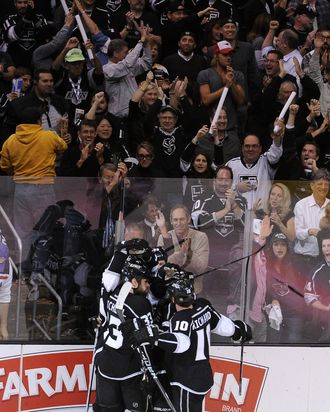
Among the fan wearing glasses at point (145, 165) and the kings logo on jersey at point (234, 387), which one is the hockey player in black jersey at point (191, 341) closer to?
the kings logo on jersey at point (234, 387)

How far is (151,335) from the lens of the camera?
11.6 meters

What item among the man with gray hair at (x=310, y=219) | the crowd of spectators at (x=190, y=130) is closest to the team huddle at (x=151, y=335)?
the crowd of spectators at (x=190, y=130)

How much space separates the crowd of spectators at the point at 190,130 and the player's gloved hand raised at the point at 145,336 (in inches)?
45.9

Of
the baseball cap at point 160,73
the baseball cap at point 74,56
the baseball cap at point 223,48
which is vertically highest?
the baseball cap at point 223,48

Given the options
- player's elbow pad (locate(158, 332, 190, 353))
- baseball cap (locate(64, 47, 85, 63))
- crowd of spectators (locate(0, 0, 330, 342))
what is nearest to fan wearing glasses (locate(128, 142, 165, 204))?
crowd of spectators (locate(0, 0, 330, 342))

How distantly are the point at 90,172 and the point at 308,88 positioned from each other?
9.48 feet

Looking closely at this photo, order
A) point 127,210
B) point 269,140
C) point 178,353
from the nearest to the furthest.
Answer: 1. point 178,353
2. point 127,210
3. point 269,140

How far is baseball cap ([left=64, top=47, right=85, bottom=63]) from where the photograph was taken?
1568 centimetres

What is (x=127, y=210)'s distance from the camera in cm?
1267

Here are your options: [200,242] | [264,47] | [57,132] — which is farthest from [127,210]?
[264,47]

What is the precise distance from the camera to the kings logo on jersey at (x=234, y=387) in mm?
12812

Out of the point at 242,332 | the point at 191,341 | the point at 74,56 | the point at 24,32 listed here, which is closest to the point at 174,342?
the point at 191,341

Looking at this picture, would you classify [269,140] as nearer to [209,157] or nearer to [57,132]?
[209,157]

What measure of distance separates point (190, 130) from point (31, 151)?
202 centimetres
